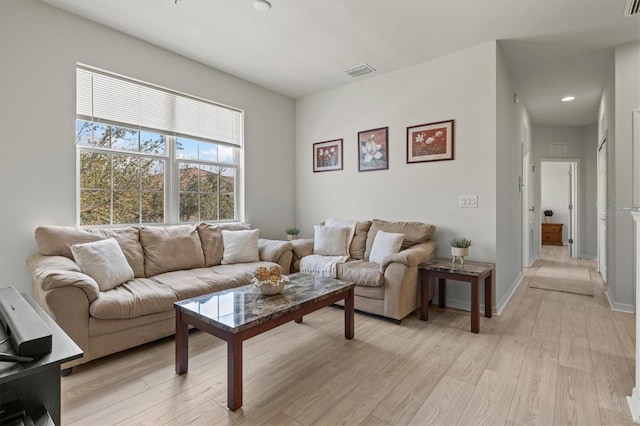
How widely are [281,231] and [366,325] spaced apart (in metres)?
2.26

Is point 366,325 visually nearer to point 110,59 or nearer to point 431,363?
point 431,363

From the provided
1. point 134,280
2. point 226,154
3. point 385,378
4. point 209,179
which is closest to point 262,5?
point 226,154

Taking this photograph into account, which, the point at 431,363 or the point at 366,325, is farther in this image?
the point at 366,325

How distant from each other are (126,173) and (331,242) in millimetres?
→ 2319

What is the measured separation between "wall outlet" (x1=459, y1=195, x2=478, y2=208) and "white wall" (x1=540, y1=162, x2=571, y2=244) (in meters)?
6.87

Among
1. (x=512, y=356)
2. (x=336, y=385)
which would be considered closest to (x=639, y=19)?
(x=512, y=356)

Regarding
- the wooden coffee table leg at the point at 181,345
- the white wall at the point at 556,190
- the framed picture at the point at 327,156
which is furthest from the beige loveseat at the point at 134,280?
the white wall at the point at 556,190

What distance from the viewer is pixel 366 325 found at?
2951mm

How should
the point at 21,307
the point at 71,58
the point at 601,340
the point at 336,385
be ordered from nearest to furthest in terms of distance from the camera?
the point at 21,307 → the point at 336,385 → the point at 601,340 → the point at 71,58

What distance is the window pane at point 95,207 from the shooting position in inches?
117

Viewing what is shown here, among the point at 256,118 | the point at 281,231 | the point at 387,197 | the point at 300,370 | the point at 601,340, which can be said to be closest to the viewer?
the point at 300,370

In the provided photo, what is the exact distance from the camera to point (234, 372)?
68.0 inches

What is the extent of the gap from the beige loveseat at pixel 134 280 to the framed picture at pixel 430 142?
6.27 ft

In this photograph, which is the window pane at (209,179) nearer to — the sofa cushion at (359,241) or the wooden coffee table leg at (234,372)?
the sofa cushion at (359,241)
